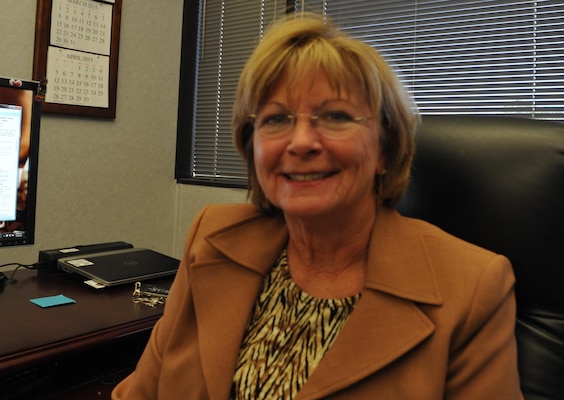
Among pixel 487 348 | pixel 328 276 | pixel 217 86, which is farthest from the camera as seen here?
pixel 217 86

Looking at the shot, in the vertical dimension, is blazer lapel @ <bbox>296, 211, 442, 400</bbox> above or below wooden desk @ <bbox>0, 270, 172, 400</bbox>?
above

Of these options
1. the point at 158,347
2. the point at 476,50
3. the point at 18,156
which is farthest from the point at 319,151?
the point at 476,50

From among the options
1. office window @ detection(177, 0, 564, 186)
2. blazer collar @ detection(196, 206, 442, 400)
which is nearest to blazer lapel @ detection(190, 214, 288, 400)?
blazer collar @ detection(196, 206, 442, 400)

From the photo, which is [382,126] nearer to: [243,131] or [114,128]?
[243,131]

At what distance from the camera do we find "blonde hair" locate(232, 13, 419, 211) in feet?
3.00

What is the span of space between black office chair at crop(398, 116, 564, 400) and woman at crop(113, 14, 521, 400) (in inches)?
2.8

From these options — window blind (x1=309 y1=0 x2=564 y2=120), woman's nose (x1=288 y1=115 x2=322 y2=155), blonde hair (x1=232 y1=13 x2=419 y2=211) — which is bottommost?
woman's nose (x1=288 y1=115 x2=322 y2=155)

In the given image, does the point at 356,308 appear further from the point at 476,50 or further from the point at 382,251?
the point at 476,50

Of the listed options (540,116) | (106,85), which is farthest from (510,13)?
(106,85)

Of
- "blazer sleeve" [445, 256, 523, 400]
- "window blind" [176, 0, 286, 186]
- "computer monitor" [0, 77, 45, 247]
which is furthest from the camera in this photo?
"window blind" [176, 0, 286, 186]

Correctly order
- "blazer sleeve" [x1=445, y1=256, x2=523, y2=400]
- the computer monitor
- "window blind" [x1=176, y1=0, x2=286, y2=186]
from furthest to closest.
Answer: "window blind" [x1=176, y1=0, x2=286, y2=186], the computer monitor, "blazer sleeve" [x1=445, y1=256, x2=523, y2=400]

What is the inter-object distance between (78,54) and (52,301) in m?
1.13

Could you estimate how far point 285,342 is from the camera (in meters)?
0.93

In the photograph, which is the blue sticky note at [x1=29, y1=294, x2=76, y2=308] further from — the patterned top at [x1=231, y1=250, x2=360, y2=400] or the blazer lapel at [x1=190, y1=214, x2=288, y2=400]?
the patterned top at [x1=231, y1=250, x2=360, y2=400]
